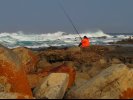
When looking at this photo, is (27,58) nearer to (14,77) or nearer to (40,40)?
(14,77)

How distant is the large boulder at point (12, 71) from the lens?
311 inches

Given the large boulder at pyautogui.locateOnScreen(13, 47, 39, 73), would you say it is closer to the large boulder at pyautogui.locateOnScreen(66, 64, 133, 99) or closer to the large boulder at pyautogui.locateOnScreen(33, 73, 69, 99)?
the large boulder at pyautogui.locateOnScreen(33, 73, 69, 99)

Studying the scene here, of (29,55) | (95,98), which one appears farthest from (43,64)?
(95,98)

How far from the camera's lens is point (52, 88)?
786 cm

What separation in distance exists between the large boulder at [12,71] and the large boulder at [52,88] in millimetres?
224

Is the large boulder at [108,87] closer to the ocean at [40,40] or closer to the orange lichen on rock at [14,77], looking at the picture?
the orange lichen on rock at [14,77]

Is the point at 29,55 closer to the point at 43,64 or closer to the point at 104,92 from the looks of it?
the point at 43,64

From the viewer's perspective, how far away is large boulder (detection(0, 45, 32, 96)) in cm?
790

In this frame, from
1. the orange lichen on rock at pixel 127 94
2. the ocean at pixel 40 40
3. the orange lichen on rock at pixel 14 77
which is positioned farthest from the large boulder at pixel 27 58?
the ocean at pixel 40 40

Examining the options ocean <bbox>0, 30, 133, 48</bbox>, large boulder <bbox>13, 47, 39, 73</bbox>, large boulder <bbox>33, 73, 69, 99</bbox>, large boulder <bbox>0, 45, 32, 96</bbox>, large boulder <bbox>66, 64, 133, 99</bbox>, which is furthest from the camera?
ocean <bbox>0, 30, 133, 48</bbox>

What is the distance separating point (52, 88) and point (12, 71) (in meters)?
0.83

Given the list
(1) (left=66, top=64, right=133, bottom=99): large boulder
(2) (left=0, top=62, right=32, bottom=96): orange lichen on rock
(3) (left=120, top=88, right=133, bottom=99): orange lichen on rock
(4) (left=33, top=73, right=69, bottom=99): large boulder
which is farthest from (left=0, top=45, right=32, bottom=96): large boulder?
(3) (left=120, top=88, right=133, bottom=99): orange lichen on rock

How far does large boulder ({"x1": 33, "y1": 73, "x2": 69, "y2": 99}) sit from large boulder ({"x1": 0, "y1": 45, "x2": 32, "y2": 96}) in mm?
224

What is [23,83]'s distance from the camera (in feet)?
26.3
